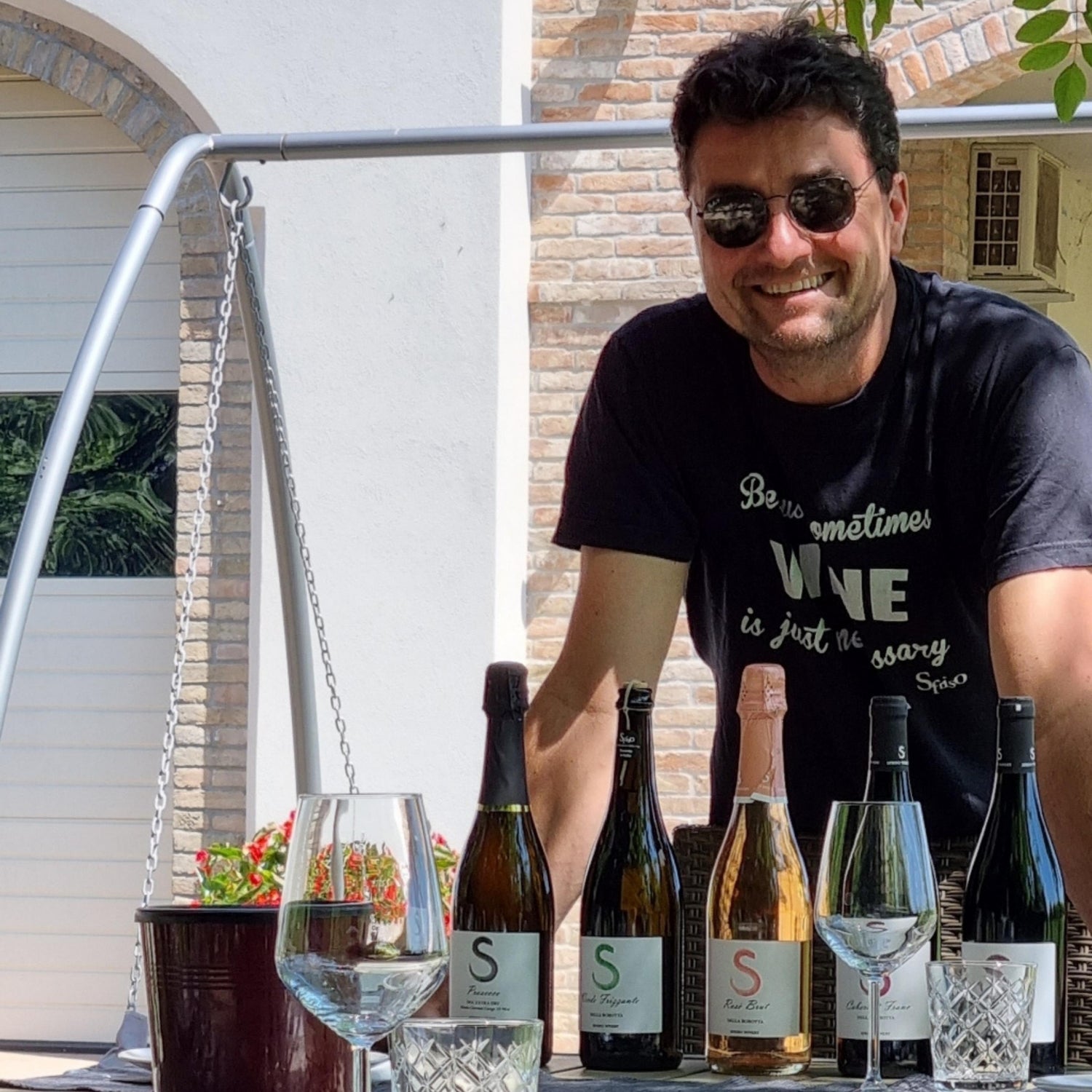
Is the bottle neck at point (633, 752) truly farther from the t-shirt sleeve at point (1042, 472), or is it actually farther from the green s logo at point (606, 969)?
the t-shirt sleeve at point (1042, 472)

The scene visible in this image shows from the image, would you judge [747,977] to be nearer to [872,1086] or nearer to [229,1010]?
[872,1086]

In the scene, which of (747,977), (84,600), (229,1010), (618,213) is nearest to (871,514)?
(747,977)

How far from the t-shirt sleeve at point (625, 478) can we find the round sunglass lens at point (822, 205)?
27cm

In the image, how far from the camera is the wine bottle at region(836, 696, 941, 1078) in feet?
4.66

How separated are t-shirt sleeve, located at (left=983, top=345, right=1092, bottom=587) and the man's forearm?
409 mm

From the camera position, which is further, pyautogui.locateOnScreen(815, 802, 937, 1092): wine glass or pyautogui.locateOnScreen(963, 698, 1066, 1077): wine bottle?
pyautogui.locateOnScreen(963, 698, 1066, 1077): wine bottle

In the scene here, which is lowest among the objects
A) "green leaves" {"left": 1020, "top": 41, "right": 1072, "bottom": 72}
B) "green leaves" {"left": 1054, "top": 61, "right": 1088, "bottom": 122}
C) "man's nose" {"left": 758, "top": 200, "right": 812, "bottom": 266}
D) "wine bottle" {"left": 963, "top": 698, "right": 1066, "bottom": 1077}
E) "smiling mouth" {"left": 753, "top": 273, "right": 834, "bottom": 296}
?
"wine bottle" {"left": 963, "top": 698, "right": 1066, "bottom": 1077}

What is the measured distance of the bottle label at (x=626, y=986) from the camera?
4.73 ft

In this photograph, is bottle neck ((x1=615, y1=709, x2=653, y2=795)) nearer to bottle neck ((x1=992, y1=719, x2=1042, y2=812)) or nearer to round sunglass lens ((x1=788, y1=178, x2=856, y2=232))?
bottle neck ((x1=992, y1=719, x2=1042, y2=812))

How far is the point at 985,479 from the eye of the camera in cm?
196

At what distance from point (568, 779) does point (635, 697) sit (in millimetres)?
486

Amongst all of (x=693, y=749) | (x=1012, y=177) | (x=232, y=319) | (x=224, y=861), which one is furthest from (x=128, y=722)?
(x=1012, y=177)

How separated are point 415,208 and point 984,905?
4.85 meters

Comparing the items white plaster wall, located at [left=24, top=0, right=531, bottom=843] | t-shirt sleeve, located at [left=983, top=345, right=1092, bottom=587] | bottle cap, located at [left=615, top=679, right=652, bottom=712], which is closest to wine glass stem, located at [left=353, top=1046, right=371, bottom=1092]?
bottle cap, located at [left=615, top=679, right=652, bottom=712]
